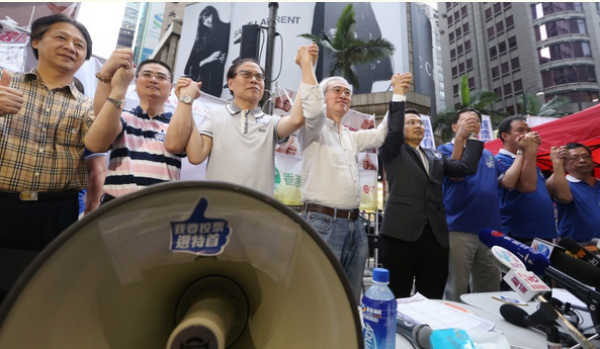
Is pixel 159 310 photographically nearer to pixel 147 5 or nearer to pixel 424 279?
pixel 424 279

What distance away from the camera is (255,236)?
409mm

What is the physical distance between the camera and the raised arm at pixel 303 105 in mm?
1678

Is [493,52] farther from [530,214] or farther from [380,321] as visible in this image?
[380,321]

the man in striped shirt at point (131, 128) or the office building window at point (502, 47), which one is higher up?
the office building window at point (502, 47)

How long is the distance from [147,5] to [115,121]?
64296 mm

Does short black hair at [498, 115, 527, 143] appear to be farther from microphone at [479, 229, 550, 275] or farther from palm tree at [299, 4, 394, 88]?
palm tree at [299, 4, 394, 88]

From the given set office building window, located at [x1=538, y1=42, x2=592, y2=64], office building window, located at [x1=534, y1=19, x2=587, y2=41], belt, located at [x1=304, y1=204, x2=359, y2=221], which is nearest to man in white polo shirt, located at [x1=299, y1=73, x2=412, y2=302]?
belt, located at [x1=304, y1=204, x2=359, y2=221]

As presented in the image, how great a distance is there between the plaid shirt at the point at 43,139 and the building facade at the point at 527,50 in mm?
29978

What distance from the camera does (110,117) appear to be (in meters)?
1.27

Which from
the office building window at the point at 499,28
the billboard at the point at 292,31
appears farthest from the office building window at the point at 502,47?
the billboard at the point at 292,31

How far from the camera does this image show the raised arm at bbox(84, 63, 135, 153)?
1.22 m

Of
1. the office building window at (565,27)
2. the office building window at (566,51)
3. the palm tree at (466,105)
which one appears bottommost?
the palm tree at (466,105)

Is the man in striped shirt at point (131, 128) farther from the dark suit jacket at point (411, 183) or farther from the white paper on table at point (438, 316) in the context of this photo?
the dark suit jacket at point (411, 183)

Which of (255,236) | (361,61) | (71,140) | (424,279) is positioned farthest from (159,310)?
(361,61)
